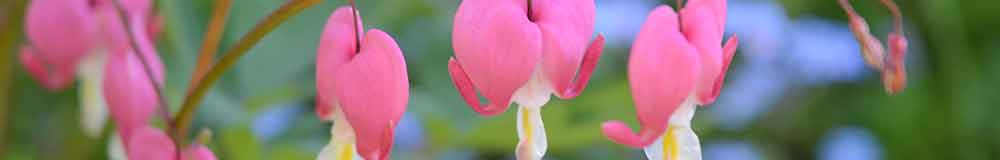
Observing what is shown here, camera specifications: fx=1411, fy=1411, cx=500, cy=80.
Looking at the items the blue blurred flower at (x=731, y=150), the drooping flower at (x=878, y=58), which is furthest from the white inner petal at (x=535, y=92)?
the blue blurred flower at (x=731, y=150)

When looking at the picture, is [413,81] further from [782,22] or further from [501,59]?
[501,59]

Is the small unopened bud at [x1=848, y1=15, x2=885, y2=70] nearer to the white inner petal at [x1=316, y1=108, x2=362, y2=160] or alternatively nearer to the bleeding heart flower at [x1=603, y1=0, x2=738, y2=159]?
the bleeding heart flower at [x1=603, y1=0, x2=738, y2=159]

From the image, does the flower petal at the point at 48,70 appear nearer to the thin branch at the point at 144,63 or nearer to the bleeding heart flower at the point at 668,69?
the thin branch at the point at 144,63

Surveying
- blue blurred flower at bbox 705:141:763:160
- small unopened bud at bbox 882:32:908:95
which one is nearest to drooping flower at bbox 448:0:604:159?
small unopened bud at bbox 882:32:908:95

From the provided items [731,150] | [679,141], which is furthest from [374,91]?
[731,150]

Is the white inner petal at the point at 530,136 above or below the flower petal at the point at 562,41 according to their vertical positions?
below

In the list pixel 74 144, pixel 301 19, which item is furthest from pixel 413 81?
pixel 74 144
